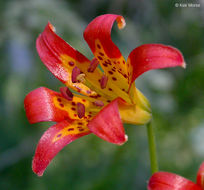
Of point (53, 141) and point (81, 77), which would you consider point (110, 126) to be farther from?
point (81, 77)

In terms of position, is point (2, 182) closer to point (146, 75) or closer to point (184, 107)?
point (146, 75)

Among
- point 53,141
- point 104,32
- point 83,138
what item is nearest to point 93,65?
point 104,32

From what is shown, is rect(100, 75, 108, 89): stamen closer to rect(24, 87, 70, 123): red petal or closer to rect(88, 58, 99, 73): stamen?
rect(88, 58, 99, 73): stamen

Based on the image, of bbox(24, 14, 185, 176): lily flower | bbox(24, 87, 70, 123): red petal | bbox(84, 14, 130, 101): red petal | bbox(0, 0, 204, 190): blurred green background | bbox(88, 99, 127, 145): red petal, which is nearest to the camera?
bbox(88, 99, 127, 145): red petal

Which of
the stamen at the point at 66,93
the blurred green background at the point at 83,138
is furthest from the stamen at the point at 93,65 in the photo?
the blurred green background at the point at 83,138

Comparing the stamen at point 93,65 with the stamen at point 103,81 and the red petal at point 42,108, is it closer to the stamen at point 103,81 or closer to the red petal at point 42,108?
the stamen at point 103,81

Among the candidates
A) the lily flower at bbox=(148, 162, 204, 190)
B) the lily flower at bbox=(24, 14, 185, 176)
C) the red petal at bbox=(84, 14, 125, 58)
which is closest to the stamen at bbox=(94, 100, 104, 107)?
the lily flower at bbox=(24, 14, 185, 176)
